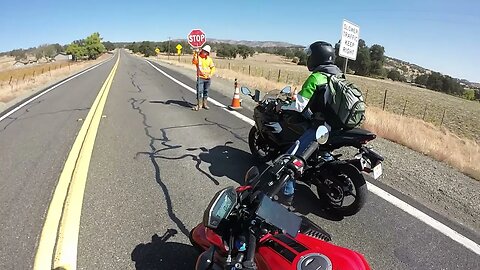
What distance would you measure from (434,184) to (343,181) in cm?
201

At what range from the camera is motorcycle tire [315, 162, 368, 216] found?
3.69m

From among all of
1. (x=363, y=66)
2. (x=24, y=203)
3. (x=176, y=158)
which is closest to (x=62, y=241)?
(x=24, y=203)

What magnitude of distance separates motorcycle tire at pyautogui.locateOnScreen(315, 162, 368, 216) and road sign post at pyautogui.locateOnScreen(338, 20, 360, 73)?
18.8 ft

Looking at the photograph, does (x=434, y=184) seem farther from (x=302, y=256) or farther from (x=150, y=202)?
(x=150, y=202)

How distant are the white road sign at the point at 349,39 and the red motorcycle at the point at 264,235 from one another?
7.55 m

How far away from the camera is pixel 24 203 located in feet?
13.4

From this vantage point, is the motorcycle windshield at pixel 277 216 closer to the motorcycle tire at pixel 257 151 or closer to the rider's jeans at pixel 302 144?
the rider's jeans at pixel 302 144

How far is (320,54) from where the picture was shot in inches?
152

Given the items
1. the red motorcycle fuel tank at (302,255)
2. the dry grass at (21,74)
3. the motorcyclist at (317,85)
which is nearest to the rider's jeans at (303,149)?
the motorcyclist at (317,85)

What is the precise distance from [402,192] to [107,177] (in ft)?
13.6

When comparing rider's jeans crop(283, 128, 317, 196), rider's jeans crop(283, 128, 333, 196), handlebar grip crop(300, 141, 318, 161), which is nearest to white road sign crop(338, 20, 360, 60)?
rider's jeans crop(283, 128, 333, 196)

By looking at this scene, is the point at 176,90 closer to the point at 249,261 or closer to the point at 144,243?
the point at 144,243

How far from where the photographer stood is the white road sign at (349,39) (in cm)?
899

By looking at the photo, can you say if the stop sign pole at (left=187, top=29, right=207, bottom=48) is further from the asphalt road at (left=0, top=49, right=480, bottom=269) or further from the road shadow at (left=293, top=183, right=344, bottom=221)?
the road shadow at (left=293, top=183, right=344, bottom=221)
